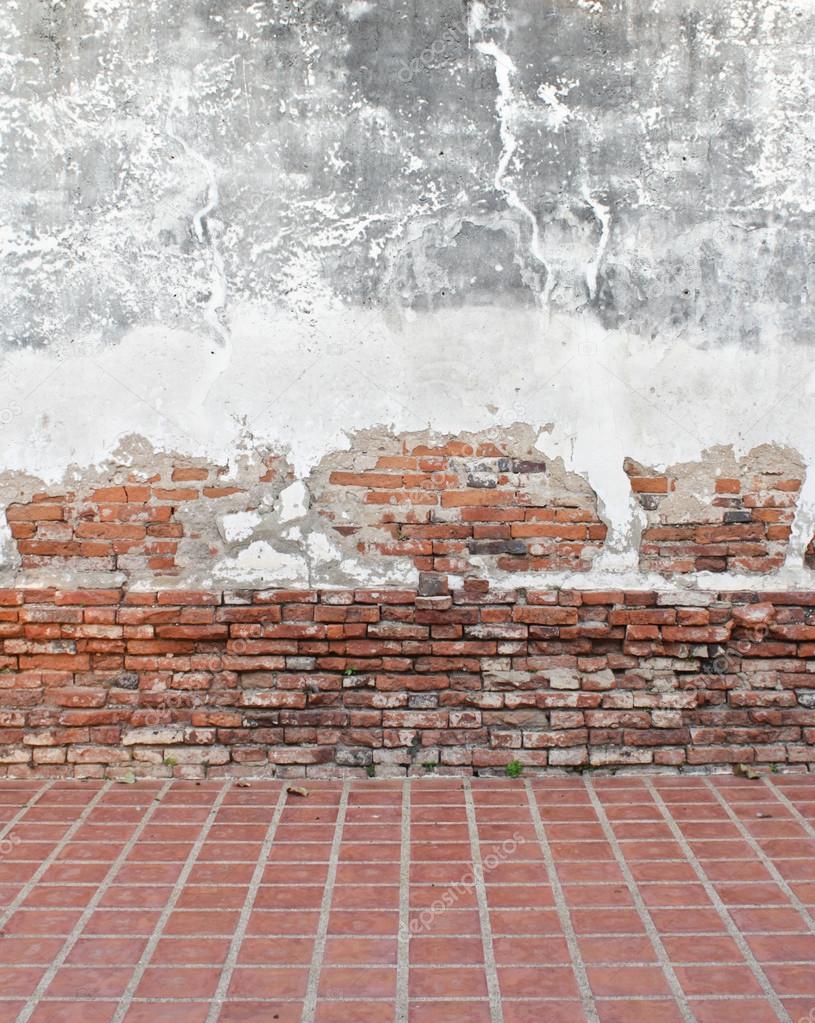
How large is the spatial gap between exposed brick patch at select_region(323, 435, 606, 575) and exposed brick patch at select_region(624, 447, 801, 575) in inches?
8.9

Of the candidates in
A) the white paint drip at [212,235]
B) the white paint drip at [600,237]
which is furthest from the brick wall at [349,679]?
the white paint drip at [600,237]

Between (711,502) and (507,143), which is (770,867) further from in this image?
(507,143)

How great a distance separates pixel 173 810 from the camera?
4051 millimetres

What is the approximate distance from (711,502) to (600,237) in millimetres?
1150

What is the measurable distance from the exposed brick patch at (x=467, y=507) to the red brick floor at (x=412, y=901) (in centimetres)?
92

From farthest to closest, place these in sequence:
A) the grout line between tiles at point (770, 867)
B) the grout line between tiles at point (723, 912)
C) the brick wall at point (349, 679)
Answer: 1. the brick wall at point (349, 679)
2. the grout line between tiles at point (770, 867)
3. the grout line between tiles at point (723, 912)

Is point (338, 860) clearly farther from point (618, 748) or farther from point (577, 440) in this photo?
point (577, 440)

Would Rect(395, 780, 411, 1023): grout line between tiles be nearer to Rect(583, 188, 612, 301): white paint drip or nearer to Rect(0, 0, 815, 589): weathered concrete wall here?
Rect(0, 0, 815, 589): weathered concrete wall

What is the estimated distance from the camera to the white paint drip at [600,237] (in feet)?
14.0

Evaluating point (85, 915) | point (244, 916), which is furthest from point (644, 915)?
point (85, 915)

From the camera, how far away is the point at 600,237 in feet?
14.0

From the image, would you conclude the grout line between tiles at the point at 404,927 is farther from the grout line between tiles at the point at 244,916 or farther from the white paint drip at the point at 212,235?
the white paint drip at the point at 212,235

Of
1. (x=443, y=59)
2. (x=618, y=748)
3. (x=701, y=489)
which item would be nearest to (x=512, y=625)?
(x=618, y=748)

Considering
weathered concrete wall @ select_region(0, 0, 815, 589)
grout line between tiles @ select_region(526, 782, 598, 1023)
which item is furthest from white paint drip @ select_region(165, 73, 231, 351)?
grout line between tiles @ select_region(526, 782, 598, 1023)
